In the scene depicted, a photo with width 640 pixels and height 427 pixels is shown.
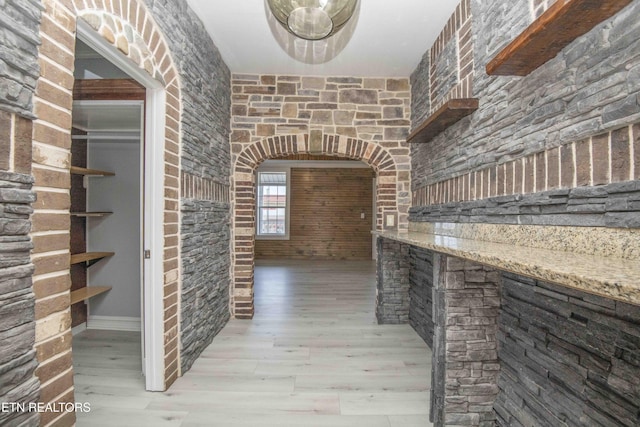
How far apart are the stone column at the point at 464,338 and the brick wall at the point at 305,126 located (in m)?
1.89

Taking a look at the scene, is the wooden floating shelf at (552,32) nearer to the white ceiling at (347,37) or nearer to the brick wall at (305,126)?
the white ceiling at (347,37)

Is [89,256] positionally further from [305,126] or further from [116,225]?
[305,126]

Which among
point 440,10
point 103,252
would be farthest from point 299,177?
point 440,10

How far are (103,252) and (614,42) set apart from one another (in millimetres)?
3841

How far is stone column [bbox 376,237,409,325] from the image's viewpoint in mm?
3311

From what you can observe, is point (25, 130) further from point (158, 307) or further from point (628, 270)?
point (628, 270)

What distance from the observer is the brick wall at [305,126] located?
3359 mm

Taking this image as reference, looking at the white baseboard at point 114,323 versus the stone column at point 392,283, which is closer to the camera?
the white baseboard at point 114,323

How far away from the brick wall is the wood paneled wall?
4.62 metres

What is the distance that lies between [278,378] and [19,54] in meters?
2.14

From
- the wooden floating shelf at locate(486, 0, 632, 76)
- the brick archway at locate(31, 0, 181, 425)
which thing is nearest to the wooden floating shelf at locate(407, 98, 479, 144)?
the wooden floating shelf at locate(486, 0, 632, 76)

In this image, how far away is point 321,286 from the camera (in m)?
5.05

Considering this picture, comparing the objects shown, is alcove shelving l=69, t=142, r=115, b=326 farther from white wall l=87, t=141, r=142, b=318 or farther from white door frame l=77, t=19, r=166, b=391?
white door frame l=77, t=19, r=166, b=391

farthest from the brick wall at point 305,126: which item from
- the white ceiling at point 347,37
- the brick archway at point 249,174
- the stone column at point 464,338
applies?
the stone column at point 464,338
